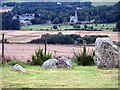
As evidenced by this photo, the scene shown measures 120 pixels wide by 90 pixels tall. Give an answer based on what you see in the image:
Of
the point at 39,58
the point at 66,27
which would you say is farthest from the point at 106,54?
the point at 66,27

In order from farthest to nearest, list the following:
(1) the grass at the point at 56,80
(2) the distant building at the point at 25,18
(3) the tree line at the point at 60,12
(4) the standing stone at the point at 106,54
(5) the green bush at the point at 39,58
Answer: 1. (2) the distant building at the point at 25,18
2. (3) the tree line at the point at 60,12
3. (5) the green bush at the point at 39,58
4. (4) the standing stone at the point at 106,54
5. (1) the grass at the point at 56,80

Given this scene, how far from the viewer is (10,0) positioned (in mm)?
27734

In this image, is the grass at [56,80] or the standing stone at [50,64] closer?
the grass at [56,80]

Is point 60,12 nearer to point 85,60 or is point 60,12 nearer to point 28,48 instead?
point 28,48

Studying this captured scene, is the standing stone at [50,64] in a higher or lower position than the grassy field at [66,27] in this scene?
higher

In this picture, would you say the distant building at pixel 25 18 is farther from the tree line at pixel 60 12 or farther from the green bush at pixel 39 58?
the green bush at pixel 39 58

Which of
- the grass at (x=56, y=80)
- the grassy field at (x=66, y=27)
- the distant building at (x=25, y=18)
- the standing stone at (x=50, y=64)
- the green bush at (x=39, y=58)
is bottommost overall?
the grassy field at (x=66, y=27)

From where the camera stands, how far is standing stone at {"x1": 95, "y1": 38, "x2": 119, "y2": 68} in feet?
42.5

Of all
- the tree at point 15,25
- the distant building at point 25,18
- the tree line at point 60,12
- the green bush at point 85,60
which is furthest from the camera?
the distant building at point 25,18

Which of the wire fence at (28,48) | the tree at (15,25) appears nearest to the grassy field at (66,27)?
the tree at (15,25)

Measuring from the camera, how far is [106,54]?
518 inches

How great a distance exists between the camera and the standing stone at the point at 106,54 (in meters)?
13.0

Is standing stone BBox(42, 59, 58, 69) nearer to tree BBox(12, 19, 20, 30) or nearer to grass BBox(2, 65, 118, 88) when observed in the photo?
grass BBox(2, 65, 118, 88)

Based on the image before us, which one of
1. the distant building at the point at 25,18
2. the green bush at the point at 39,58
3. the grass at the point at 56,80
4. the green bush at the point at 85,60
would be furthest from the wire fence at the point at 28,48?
the distant building at the point at 25,18
